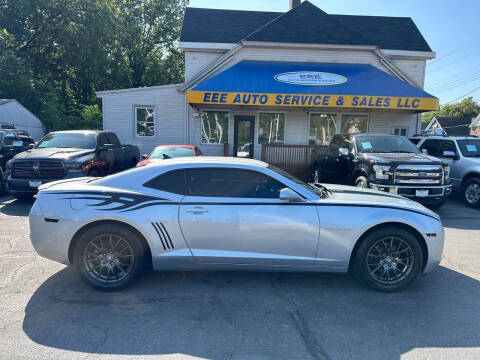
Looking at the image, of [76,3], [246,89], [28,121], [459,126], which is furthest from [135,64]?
[459,126]

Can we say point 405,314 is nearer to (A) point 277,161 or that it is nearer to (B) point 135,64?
(A) point 277,161

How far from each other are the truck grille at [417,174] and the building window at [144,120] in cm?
1079

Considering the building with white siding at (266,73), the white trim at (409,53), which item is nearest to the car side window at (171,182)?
the building with white siding at (266,73)

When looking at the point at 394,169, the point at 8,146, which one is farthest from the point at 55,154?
the point at 394,169

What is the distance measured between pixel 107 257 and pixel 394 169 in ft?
21.1

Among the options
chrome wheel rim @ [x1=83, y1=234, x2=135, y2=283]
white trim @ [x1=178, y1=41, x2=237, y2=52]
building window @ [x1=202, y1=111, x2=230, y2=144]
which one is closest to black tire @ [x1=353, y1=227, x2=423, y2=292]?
chrome wheel rim @ [x1=83, y1=234, x2=135, y2=283]

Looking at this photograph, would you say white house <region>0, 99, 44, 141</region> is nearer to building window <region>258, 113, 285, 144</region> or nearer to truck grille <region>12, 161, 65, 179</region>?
truck grille <region>12, 161, 65, 179</region>

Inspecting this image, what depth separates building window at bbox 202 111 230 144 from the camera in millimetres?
14406

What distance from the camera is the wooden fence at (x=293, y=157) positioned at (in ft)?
39.0

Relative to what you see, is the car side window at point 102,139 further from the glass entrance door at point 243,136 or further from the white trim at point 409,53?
the white trim at point 409,53

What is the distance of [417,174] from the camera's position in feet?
24.4

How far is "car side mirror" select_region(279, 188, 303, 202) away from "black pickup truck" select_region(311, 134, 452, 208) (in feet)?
15.2

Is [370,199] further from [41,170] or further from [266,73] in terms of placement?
[266,73]

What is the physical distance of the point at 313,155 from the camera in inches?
462
